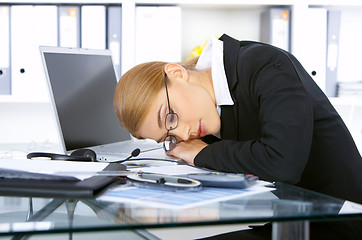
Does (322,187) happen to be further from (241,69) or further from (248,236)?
(241,69)

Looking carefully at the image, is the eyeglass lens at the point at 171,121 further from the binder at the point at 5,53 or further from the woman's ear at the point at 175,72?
the binder at the point at 5,53

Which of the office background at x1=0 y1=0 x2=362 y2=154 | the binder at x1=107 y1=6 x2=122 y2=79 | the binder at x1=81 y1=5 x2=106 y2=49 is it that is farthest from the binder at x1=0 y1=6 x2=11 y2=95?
the binder at x1=107 y1=6 x2=122 y2=79

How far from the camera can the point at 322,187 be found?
3.34ft

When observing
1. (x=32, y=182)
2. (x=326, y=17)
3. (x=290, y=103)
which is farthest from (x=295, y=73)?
(x=326, y=17)

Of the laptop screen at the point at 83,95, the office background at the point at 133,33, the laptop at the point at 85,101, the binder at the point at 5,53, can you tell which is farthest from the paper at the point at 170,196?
the binder at the point at 5,53

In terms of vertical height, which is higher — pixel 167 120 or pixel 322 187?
pixel 167 120

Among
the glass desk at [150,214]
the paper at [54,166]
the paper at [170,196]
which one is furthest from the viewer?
the paper at [54,166]

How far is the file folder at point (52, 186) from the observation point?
610mm

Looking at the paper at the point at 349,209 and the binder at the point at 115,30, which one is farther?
the binder at the point at 115,30

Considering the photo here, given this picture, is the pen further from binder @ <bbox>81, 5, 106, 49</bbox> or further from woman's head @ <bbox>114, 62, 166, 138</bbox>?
binder @ <bbox>81, 5, 106, 49</bbox>

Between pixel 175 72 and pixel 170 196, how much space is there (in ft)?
1.69

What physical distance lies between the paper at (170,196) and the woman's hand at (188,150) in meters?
0.35

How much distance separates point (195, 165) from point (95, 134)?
0.61m

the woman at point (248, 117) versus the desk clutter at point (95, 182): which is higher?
the woman at point (248, 117)
